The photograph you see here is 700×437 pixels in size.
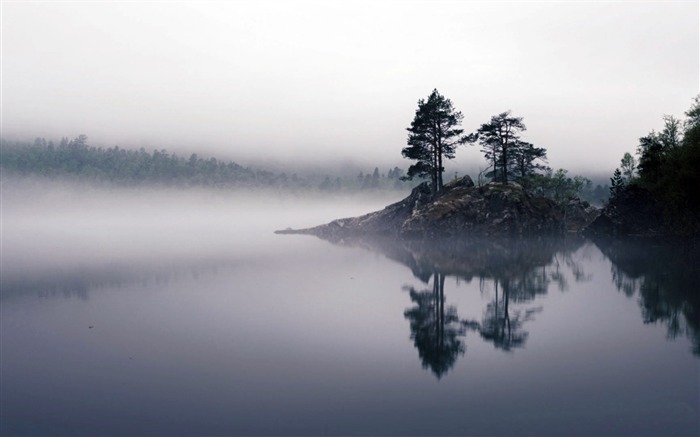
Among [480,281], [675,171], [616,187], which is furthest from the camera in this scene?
[616,187]

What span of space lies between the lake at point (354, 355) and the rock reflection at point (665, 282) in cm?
27

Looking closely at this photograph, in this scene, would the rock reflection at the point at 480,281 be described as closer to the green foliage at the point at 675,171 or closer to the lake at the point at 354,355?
the lake at the point at 354,355

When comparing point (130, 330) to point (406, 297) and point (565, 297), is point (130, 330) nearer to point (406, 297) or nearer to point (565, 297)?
point (406, 297)

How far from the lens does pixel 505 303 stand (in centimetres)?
3294

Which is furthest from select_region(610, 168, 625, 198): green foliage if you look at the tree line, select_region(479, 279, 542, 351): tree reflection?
select_region(479, 279, 542, 351): tree reflection

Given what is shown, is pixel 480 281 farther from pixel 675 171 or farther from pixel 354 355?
pixel 675 171

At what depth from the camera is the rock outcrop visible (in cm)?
8912

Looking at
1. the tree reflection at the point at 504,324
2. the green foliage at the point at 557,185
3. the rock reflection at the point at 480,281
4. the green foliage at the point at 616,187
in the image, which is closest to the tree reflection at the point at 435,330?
the rock reflection at the point at 480,281

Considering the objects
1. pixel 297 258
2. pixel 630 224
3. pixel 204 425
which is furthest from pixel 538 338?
pixel 630 224

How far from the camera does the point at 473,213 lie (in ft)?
297

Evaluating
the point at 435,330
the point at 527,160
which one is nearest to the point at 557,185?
the point at 527,160

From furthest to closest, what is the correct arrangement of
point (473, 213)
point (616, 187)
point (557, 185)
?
point (557, 185), point (616, 187), point (473, 213)

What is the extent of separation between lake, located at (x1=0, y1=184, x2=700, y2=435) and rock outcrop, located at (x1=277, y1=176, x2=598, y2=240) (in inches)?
1699

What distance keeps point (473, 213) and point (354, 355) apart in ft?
243
